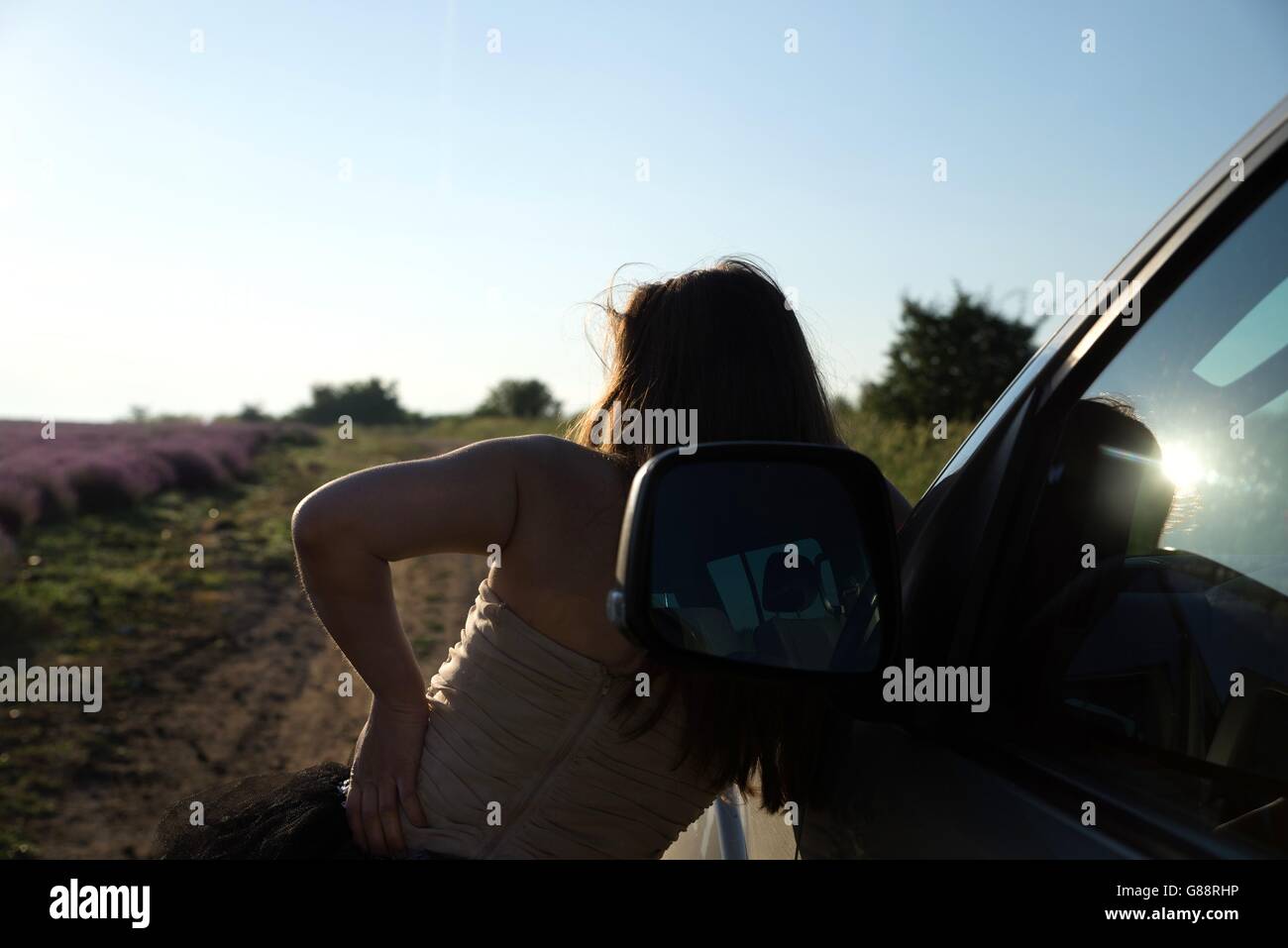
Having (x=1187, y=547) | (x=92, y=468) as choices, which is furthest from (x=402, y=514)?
(x=92, y=468)

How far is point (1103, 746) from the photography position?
5.23ft

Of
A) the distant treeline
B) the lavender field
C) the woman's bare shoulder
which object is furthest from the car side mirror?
the distant treeline

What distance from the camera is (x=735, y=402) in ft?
6.61

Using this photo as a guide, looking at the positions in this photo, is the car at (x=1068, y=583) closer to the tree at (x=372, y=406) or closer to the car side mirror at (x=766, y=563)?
the car side mirror at (x=766, y=563)

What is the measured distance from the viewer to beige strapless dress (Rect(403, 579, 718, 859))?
2.01 metres

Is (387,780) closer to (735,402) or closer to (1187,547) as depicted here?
(735,402)

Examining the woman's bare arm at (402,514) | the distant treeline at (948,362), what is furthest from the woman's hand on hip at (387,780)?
the distant treeline at (948,362)

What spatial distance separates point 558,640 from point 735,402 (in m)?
0.52

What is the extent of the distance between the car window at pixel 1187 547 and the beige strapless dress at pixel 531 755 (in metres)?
0.71

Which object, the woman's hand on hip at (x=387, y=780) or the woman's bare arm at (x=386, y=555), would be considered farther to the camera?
the woman's hand on hip at (x=387, y=780)

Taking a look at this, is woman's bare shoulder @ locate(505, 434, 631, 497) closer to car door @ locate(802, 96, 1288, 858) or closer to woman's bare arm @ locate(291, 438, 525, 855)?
woman's bare arm @ locate(291, 438, 525, 855)

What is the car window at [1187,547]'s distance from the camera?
1.41 meters
